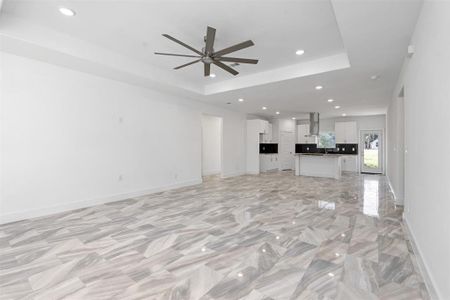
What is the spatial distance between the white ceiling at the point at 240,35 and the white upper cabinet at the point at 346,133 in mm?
4942

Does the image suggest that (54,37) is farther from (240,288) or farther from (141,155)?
(240,288)

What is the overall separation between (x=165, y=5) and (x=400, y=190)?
5341mm

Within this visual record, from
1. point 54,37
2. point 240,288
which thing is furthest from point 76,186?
point 240,288

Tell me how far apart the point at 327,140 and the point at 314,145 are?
65 cm

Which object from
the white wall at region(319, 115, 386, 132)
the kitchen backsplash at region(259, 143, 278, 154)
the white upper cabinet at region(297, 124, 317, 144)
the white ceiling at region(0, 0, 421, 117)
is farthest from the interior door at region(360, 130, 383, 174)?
the white ceiling at region(0, 0, 421, 117)

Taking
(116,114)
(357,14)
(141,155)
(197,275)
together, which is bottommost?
(197,275)

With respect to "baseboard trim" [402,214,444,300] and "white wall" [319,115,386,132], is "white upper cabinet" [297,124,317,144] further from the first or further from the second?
"baseboard trim" [402,214,444,300]

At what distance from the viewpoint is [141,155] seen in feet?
17.8

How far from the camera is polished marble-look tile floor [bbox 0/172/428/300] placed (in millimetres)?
1844

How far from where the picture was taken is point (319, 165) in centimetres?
844

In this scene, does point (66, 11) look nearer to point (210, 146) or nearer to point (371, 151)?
point (210, 146)

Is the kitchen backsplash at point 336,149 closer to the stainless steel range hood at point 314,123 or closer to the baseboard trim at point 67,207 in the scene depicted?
the stainless steel range hood at point 314,123

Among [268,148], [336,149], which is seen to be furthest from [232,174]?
[336,149]

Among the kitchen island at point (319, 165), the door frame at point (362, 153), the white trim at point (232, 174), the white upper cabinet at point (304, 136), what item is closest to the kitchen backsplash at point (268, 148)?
the white upper cabinet at point (304, 136)
